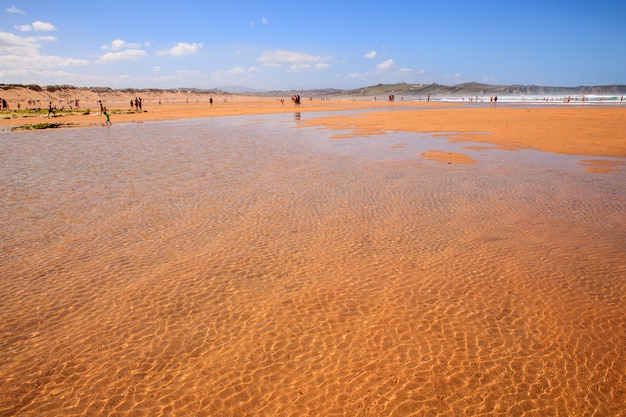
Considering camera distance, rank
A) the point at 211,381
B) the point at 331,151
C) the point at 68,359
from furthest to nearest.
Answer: the point at 331,151, the point at 68,359, the point at 211,381

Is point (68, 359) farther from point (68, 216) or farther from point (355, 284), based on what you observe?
point (68, 216)

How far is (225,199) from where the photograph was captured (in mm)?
9594

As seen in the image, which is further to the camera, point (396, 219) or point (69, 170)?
point (69, 170)

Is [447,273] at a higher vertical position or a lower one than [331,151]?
lower

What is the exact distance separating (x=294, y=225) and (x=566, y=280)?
16.2ft

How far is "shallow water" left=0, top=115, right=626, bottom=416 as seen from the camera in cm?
365

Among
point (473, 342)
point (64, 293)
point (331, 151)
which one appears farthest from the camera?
point (331, 151)

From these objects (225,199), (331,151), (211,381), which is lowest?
(211,381)

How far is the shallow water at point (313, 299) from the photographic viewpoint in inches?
144

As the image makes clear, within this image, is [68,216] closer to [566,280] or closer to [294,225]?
[294,225]

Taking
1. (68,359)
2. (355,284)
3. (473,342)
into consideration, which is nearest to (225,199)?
(355,284)

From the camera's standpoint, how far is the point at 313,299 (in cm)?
523

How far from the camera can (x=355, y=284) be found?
5598 millimetres

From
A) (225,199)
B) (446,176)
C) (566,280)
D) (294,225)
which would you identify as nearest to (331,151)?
(446,176)
